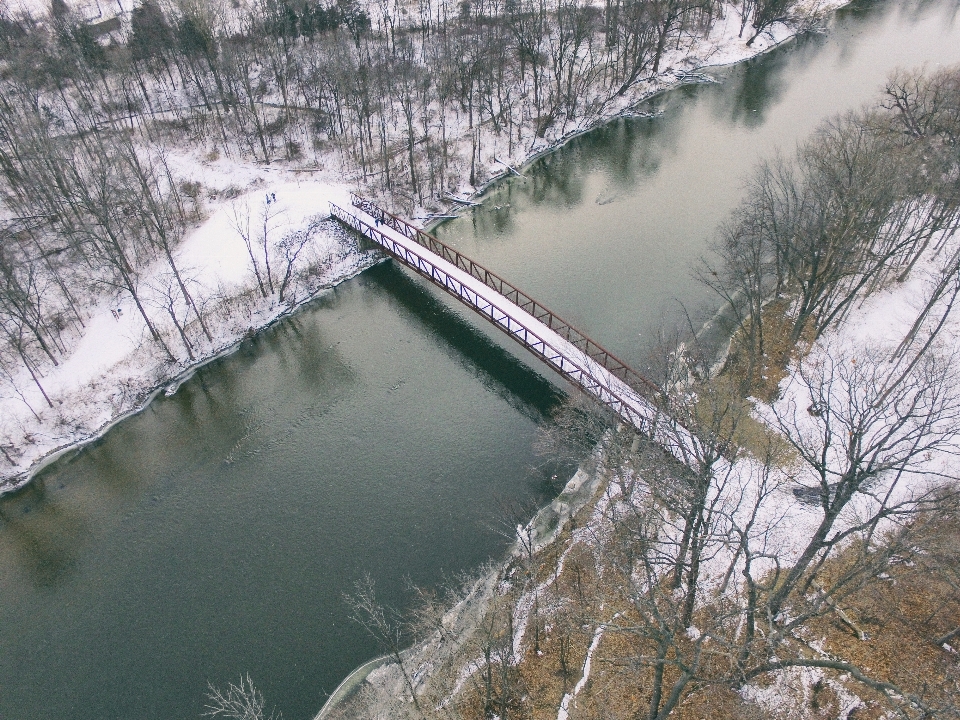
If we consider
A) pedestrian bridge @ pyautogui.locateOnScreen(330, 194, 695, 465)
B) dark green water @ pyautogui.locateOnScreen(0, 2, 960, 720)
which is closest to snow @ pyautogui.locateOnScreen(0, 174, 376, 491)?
dark green water @ pyautogui.locateOnScreen(0, 2, 960, 720)

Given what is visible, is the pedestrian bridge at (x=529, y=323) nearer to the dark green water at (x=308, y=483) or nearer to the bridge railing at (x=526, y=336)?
the bridge railing at (x=526, y=336)

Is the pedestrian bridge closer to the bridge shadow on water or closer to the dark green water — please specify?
the bridge shadow on water

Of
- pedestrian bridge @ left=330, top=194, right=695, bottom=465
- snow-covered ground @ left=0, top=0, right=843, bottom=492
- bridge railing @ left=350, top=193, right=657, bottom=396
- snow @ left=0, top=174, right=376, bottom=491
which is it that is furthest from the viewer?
snow-covered ground @ left=0, top=0, right=843, bottom=492

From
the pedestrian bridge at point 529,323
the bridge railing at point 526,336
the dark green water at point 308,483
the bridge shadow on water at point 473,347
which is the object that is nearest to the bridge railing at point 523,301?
the pedestrian bridge at point 529,323

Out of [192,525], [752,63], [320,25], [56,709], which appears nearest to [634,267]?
[192,525]

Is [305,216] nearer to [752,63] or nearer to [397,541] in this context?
A: [397,541]

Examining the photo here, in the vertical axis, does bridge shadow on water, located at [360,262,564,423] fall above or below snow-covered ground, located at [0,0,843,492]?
below
